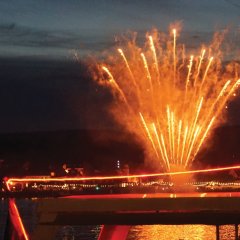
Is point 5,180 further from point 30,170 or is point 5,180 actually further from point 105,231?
point 30,170

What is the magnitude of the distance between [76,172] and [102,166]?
10.5 metres

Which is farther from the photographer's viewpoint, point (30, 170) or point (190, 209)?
point (30, 170)

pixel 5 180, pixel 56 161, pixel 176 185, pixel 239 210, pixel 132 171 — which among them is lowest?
pixel 239 210

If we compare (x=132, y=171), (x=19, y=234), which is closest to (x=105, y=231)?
(x=19, y=234)

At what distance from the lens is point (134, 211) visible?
16.4 meters

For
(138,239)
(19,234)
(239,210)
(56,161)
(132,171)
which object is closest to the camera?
(239,210)

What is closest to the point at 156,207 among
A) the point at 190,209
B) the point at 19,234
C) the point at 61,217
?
the point at 190,209

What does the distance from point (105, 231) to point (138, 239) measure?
2794cm

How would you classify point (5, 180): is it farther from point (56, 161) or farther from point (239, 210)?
point (56, 161)

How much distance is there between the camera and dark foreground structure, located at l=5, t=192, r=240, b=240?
52.5 feet

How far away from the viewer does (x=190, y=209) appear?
643 inches

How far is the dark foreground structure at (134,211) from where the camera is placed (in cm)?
1602

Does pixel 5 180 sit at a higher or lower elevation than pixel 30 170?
lower

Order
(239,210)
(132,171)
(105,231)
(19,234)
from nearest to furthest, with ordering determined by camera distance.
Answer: (239,210), (19,234), (105,231), (132,171)
